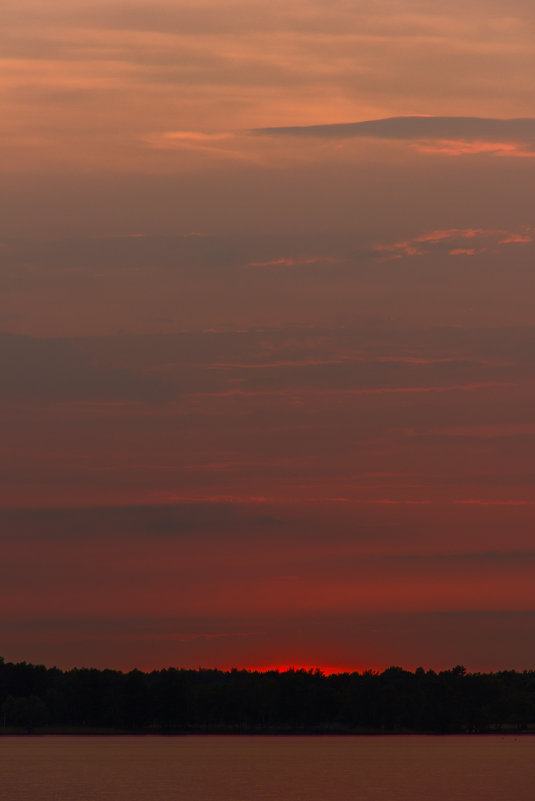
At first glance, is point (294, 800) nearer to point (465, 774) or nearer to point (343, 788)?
point (343, 788)

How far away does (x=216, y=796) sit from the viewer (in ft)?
459

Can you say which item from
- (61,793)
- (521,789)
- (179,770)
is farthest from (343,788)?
(179,770)

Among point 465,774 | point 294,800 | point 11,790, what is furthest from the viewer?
point 465,774

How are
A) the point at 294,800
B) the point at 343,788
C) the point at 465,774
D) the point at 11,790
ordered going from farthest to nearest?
the point at 465,774, the point at 343,788, the point at 11,790, the point at 294,800

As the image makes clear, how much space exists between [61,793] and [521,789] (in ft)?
175

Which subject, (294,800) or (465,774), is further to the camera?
(465,774)

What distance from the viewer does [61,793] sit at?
466 ft

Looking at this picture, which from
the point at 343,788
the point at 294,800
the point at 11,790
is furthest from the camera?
the point at 343,788

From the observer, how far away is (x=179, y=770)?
650 feet

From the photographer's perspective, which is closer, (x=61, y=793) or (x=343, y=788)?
(x=61, y=793)

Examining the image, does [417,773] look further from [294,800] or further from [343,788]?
[294,800]

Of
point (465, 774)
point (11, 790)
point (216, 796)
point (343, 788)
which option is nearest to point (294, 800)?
point (216, 796)

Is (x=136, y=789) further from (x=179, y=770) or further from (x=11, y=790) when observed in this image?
(x=179, y=770)

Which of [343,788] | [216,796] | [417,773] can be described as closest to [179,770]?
[417,773]
